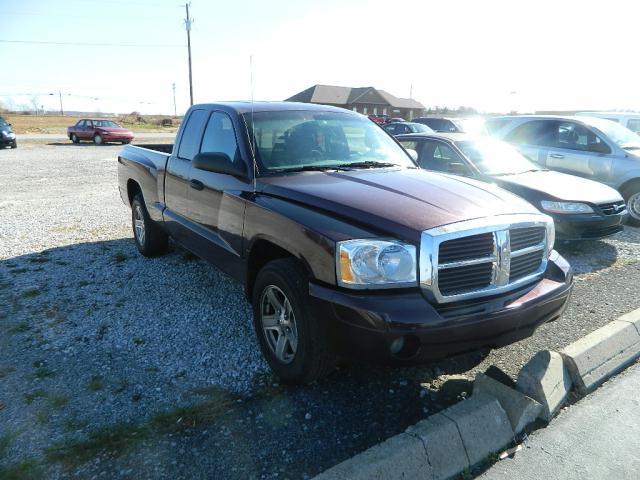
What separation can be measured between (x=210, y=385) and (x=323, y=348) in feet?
3.01

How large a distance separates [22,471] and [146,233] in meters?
3.62

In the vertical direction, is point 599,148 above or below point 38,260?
above

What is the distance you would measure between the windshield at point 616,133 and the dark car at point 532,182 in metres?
2.30

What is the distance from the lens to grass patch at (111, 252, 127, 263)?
5.72 m

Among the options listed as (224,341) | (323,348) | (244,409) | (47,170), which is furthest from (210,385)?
(47,170)

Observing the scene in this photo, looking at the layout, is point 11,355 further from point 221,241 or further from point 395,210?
point 395,210

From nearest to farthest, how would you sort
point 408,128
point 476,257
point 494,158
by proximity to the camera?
1. point 476,257
2. point 494,158
3. point 408,128

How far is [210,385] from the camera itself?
310 cm

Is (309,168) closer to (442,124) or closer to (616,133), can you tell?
(616,133)

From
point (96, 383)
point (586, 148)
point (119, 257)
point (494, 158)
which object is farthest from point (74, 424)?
point (586, 148)

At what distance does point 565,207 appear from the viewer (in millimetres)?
5883

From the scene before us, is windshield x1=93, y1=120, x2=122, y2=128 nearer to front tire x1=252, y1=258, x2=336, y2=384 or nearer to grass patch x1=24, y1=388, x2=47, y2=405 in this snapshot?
grass patch x1=24, y1=388, x2=47, y2=405

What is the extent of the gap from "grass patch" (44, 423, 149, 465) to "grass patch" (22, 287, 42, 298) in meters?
2.59

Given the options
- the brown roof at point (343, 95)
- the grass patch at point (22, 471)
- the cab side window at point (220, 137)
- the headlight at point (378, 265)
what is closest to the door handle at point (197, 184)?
the cab side window at point (220, 137)
